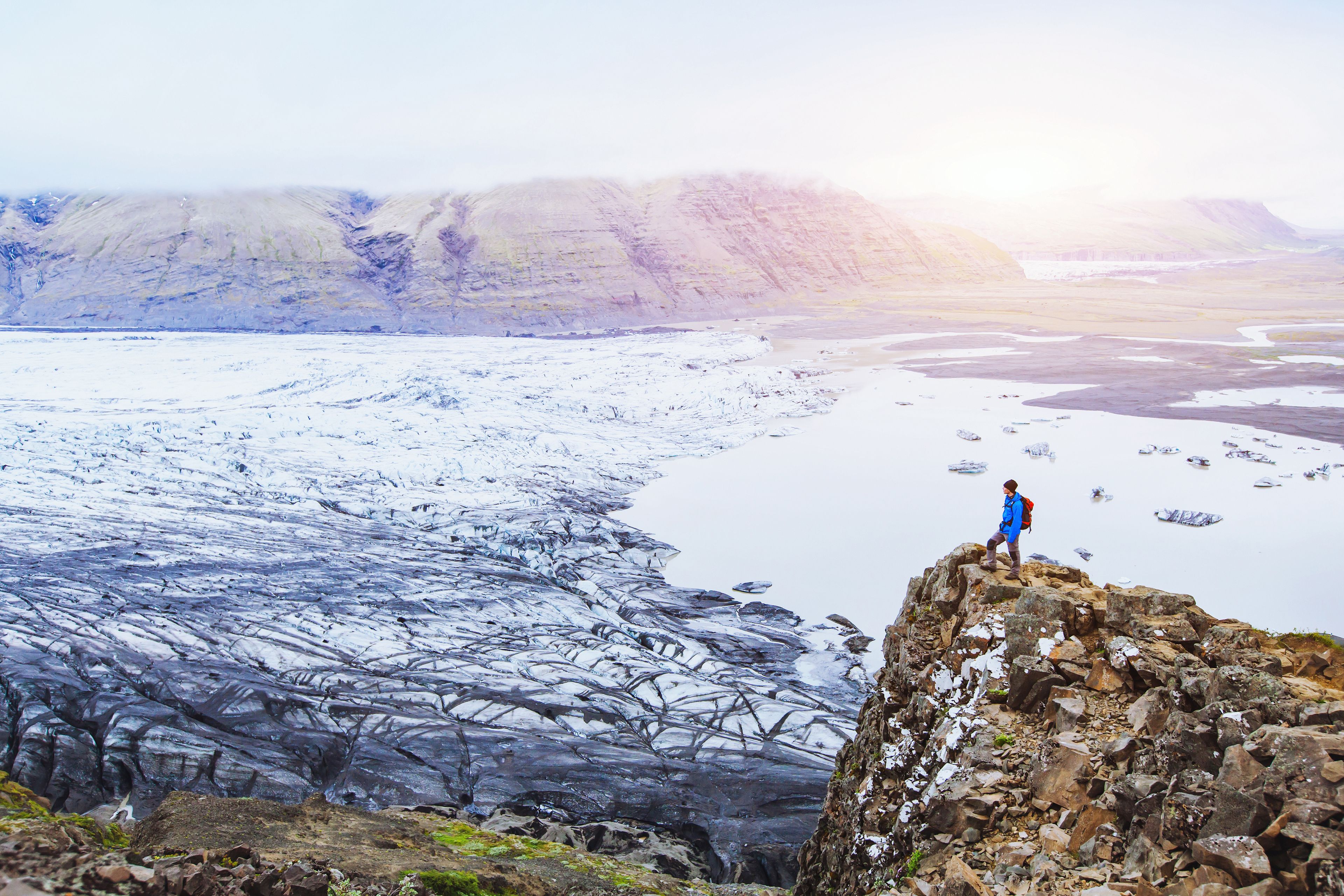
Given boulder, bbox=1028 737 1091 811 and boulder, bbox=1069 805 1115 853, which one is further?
boulder, bbox=1028 737 1091 811

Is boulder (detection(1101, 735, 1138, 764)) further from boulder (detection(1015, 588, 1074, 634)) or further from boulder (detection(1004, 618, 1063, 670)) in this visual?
boulder (detection(1015, 588, 1074, 634))

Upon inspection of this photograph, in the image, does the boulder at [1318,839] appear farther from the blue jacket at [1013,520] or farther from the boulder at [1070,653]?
the blue jacket at [1013,520]

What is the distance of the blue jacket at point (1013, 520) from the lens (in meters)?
6.00

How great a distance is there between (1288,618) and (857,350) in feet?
94.0

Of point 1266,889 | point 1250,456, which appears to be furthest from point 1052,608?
point 1250,456

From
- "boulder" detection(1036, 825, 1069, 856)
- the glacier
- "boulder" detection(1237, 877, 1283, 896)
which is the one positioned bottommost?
the glacier

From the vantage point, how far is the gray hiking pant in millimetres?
5863

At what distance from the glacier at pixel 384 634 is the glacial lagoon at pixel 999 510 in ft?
4.03

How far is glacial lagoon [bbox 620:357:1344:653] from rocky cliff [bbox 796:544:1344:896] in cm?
572

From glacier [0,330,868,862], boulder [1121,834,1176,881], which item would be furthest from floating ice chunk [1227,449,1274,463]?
boulder [1121,834,1176,881]

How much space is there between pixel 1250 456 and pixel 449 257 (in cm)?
5525

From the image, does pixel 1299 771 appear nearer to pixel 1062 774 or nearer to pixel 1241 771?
pixel 1241 771

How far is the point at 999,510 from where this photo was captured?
577 inches

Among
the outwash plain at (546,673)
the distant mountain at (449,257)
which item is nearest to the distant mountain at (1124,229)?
the distant mountain at (449,257)
